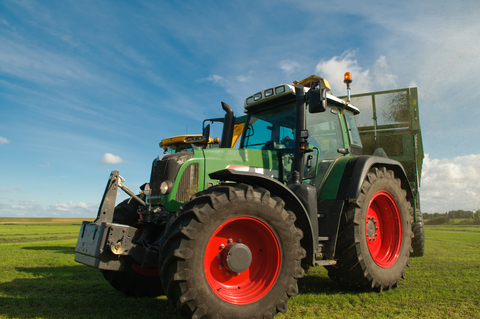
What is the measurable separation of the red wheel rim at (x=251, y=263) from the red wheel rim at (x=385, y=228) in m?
2.22

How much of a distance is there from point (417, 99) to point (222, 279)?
6.54m

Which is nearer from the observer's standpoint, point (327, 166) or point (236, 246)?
point (236, 246)

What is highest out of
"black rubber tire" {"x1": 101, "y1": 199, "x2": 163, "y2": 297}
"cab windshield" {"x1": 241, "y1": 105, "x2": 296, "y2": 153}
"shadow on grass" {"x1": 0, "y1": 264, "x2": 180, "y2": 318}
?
"cab windshield" {"x1": 241, "y1": 105, "x2": 296, "y2": 153}

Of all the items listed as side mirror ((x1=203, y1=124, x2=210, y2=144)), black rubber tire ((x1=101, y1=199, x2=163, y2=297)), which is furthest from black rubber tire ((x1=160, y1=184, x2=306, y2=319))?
side mirror ((x1=203, y1=124, x2=210, y2=144))

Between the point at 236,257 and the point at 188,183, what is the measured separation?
127cm

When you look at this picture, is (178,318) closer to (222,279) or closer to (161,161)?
(222,279)

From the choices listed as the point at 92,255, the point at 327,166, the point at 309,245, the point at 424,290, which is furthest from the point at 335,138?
the point at 92,255

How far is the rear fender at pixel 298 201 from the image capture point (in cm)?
361

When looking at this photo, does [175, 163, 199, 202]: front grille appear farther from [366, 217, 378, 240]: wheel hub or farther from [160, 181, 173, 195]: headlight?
[366, 217, 378, 240]: wheel hub

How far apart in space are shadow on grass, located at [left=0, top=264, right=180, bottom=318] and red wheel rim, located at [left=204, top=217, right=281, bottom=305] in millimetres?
680

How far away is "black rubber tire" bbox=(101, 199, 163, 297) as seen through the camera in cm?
448

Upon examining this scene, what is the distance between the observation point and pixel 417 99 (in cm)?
764

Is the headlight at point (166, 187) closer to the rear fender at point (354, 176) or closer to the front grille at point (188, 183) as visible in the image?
the front grille at point (188, 183)

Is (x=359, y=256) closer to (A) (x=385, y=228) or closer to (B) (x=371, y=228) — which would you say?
(B) (x=371, y=228)
